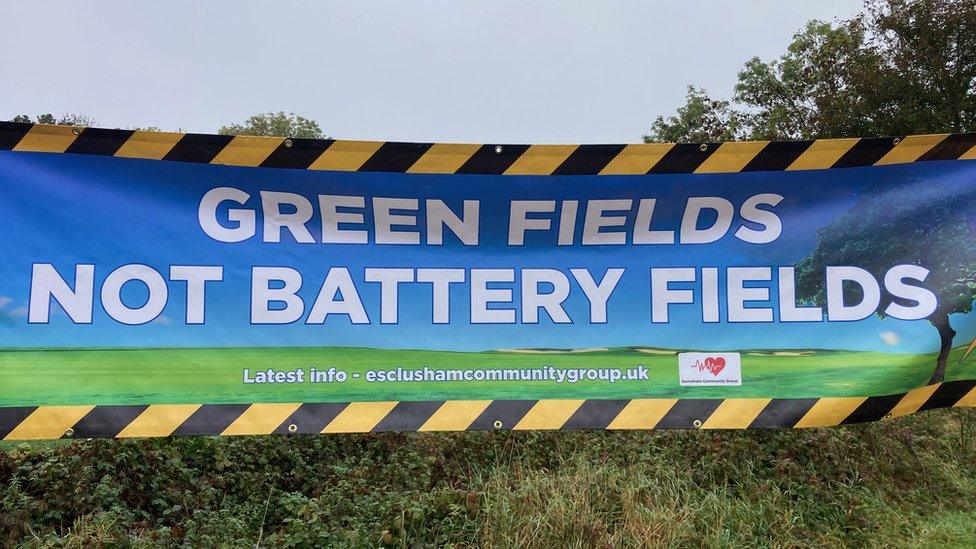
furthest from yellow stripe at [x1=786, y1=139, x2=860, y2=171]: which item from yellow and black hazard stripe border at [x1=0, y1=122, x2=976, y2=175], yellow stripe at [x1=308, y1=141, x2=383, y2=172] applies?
yellow stripe at [x1=308, y1=141, x2=383, y2=172]

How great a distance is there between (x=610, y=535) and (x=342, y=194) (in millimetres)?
2200

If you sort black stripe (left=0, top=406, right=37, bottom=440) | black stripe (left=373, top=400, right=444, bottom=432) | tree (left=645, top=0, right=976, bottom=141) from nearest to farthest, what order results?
black stripe (left=0, top=406, right=37, bottom=440), black stripe (left=373, top=400, right=444, bottom=432), tree (left=645, top=0, right=976, bottom=141)

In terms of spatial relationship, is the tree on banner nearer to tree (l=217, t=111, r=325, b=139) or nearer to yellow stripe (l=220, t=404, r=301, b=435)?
yellow stripe (l=220, t=404, r=301, b=435)

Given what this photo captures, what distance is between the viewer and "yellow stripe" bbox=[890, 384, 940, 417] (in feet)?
12.1

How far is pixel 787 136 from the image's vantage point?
70.3ft

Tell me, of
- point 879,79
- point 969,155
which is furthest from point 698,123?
point 969,155

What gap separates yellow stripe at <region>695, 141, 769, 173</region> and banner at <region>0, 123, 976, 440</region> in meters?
0.01

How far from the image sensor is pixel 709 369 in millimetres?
3668

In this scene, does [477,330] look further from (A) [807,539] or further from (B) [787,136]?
(B) [787,136]

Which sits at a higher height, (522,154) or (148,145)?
(148,145)

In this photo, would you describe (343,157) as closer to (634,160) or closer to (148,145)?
(148,145)

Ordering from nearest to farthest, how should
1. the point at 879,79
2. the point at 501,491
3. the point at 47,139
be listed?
1. the point at 47,139
2. the point at 501,491
3. the point at 879,79

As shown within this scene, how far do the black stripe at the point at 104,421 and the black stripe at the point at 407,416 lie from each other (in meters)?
1.16

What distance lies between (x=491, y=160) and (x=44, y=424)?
2471 millimetres
